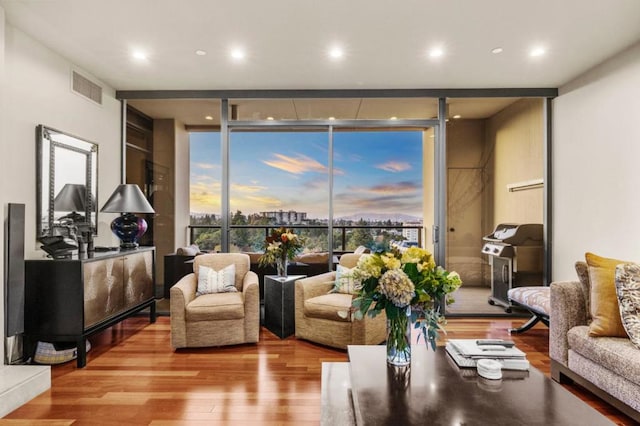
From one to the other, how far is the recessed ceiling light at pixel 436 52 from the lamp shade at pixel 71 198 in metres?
3.68

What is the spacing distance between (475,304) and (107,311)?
13.3ft

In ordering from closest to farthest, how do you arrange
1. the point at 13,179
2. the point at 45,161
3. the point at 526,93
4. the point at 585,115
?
1. the point at 13,179
2. the point at 45,161
3. the point at 585,115
4. the point at 526,93

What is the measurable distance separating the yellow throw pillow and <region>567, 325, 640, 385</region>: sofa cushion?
0.05m

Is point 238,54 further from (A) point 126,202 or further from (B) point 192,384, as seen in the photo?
(B) point 192,384

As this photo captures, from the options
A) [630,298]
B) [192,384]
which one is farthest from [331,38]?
[192,384]

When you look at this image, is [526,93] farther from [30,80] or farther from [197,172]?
[30,80]

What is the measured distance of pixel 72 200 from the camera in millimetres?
3562

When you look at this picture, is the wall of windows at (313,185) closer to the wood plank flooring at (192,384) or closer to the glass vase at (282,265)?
the glass vase at (282,265)

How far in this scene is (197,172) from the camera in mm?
4535

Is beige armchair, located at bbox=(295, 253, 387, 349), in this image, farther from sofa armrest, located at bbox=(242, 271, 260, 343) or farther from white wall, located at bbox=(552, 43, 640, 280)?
white wall, located at bbox=(552, 43, 640, 280)

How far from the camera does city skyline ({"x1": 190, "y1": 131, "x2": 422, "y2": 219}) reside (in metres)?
4.53

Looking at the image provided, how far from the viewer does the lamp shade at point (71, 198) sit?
3.40 metres

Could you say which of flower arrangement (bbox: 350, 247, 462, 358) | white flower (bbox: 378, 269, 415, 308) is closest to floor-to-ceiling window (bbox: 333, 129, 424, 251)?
flower arrangement (bbox: 350, 247, 462, 358)

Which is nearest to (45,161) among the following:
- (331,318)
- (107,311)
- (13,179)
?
(13,179)
